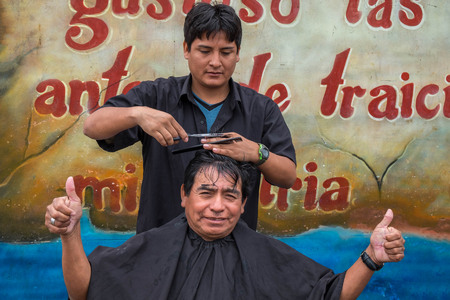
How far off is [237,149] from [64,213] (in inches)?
27.0

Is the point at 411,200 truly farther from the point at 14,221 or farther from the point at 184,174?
the point at 14,221

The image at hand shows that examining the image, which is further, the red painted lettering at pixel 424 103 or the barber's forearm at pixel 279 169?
the red painted lettering at pixel 424 103

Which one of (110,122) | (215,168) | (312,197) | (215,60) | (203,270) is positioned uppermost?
(215,60)

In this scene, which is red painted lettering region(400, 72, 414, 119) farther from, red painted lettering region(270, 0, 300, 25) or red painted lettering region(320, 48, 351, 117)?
red painted lettering region(270, 0, 300, 25)

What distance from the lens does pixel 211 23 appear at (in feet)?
7.54

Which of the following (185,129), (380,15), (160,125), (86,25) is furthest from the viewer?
(380,15)

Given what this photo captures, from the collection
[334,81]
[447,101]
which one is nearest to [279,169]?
[334,81]

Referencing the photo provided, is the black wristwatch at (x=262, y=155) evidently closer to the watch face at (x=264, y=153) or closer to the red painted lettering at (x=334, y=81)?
the watch face at (x=264, y=153)

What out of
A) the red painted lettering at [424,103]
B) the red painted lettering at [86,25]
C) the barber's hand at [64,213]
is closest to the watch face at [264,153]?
the barber's hand at [64,213]

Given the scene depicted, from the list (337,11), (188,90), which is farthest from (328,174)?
(188,90)

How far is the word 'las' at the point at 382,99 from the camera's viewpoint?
3721 millimetres

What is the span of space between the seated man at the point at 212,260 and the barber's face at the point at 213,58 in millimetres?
328

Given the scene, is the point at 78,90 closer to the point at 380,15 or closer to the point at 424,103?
the point at 380,15

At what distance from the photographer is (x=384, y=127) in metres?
3.76
